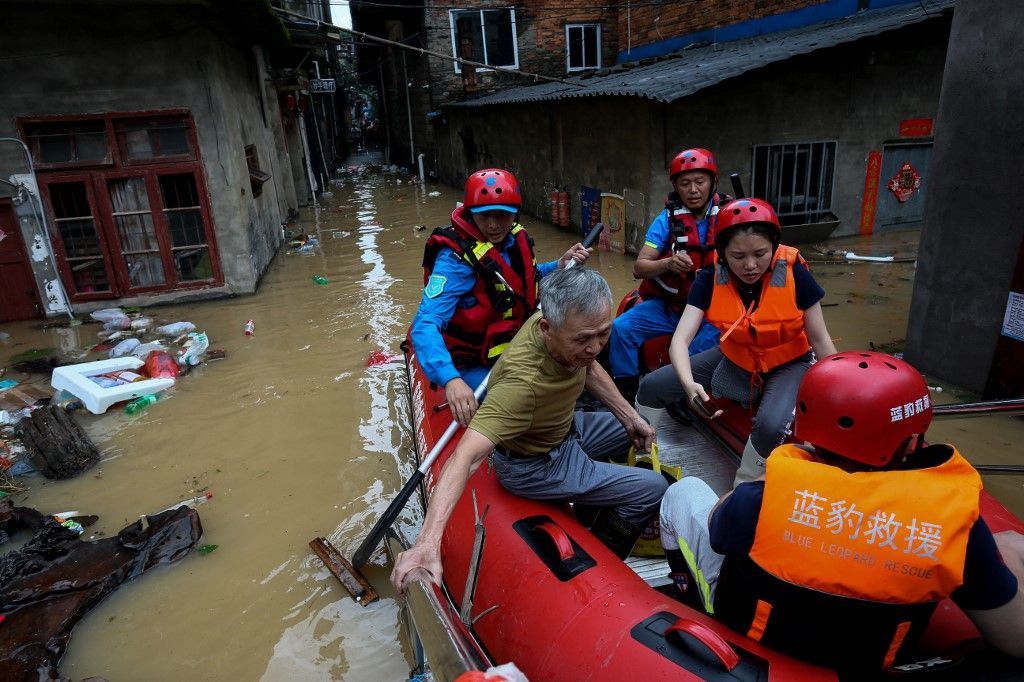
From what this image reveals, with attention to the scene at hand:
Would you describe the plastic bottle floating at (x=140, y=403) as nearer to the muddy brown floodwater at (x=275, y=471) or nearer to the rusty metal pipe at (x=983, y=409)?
the muddy brown floodwater at (x=275, y=471)

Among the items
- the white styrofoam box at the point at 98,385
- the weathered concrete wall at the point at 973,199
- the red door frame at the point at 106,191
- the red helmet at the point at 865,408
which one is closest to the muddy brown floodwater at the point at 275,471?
the white styrofoam box at the point at 98,385

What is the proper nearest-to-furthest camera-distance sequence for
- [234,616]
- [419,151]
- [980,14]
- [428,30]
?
1. [234,616]
2. [980,14]
3. [428,30]
4. [419,151]

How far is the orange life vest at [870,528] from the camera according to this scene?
4.65 ft

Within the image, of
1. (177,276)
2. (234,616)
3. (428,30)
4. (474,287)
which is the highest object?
(428,30)

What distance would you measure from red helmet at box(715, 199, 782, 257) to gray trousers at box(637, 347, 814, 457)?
66 centimetres

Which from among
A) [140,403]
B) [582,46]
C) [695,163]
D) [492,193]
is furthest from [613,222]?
[582,46]

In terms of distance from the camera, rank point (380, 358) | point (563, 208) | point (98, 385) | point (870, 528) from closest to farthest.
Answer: point (870, 528), point (98, 385), point (380, 358), point (563, 208)

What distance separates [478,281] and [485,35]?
59.6ft

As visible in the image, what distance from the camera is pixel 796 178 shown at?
10680 mm

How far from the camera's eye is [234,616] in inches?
133

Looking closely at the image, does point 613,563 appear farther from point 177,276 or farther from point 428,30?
point 428,30

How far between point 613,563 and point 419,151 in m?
25.8

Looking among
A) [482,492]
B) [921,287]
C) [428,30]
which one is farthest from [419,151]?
[482,492]

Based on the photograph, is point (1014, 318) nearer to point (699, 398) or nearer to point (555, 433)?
point (699, 398)
